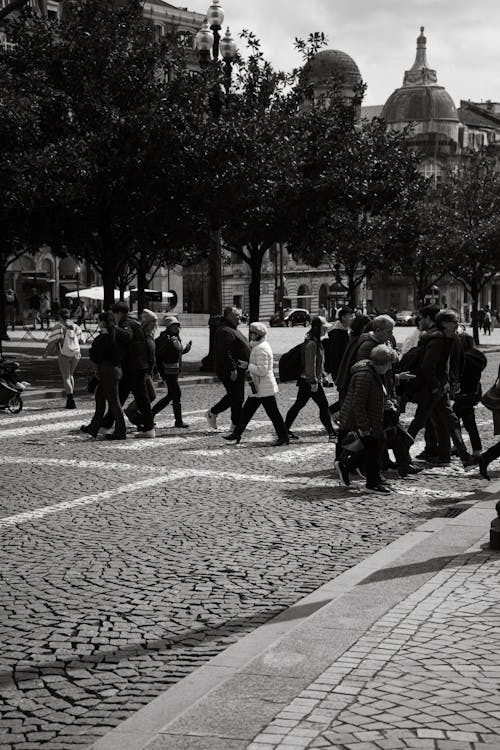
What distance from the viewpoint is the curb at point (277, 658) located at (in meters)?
4.36

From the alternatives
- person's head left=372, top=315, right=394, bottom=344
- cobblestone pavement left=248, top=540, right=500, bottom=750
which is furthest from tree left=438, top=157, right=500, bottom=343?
cobblestone pavement left=248, top=540, right=500, bottom=750

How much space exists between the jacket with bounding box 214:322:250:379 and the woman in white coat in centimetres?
48

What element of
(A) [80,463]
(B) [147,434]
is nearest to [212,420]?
(B) [147,434]

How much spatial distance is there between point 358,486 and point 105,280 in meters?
19.1

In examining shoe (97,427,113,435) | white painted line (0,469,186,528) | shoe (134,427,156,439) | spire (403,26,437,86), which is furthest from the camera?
spire (403,26,437,86)

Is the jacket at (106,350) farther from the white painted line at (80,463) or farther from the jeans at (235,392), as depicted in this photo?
the white painted line at (80,463)

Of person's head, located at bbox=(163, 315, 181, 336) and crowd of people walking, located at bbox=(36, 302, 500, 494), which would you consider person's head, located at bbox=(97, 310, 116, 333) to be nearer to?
crowd of people walking, located at bbox=(36, 302, 500, 494)

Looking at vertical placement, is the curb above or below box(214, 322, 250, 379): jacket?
below

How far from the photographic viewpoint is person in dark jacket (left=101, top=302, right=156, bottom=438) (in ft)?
49.3

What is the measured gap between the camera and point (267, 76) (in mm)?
31875

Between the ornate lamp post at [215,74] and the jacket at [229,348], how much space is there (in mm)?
10361

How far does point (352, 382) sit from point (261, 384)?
3.74 m

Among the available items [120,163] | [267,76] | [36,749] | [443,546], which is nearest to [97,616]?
[36,749]

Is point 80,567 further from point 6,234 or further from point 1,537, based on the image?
point 6,234
